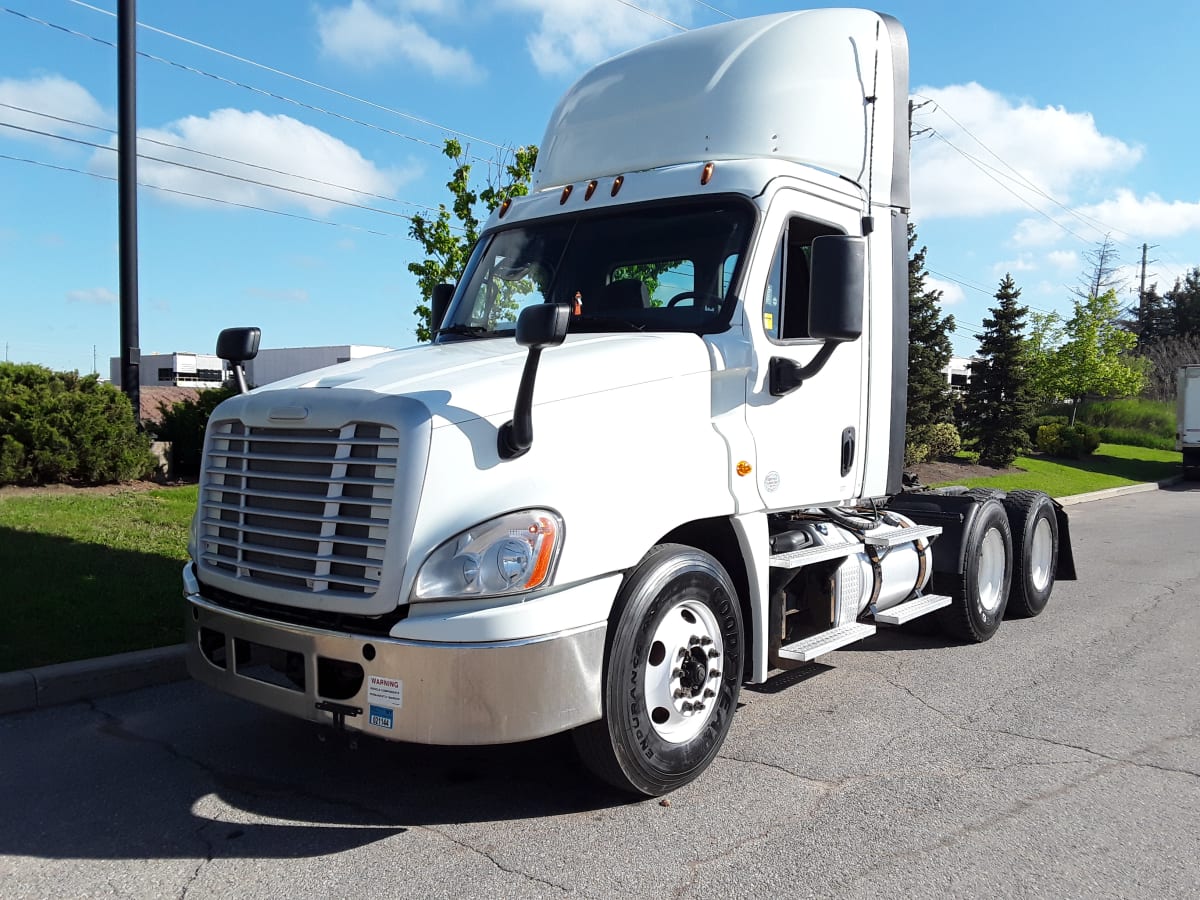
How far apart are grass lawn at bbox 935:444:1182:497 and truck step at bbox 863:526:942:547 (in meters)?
14.1

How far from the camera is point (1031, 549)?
26.5ft

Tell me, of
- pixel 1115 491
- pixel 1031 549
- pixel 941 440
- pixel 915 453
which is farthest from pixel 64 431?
pixel 1115 491

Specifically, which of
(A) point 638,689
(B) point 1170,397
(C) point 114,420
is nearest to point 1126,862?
(A) point 638,689

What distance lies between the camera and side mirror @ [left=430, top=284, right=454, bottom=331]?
6.32m

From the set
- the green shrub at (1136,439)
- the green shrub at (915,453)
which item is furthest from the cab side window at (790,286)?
the green shrub at (1136,439)

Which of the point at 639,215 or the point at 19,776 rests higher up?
the point at 639,215

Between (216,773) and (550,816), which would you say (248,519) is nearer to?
(216,773)

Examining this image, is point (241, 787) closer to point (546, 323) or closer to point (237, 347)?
point (237, 347)

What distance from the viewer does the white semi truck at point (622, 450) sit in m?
3.71

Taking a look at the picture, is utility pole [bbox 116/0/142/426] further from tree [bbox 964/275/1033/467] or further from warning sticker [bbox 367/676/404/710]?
tree [bbox 964/275/1033/467]

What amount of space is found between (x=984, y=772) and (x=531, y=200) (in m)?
3.87

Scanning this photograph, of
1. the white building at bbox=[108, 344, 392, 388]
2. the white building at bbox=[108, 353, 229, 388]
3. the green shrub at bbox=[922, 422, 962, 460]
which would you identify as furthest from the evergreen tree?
the white building at bbox=[108, 353, 229, 388]

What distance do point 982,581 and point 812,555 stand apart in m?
2.89

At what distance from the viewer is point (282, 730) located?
5.15m
